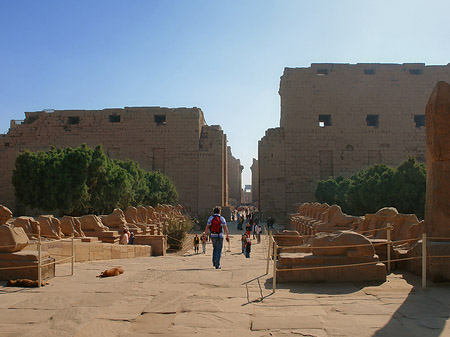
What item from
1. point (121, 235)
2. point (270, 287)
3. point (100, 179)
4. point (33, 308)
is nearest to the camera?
point (33, 308)

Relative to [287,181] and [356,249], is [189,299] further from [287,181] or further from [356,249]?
[287,181]

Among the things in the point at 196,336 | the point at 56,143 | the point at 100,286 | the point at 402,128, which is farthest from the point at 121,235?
the point at 402,128

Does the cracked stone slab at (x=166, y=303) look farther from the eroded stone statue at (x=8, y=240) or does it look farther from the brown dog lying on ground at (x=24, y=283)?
the eroded stone statue at (x=8, y=240)

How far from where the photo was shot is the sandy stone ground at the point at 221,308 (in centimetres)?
319

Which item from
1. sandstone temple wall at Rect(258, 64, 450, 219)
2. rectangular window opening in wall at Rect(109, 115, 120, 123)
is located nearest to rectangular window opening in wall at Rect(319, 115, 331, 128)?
sandstone temple wall at Rect(258, 64, 450, 219)

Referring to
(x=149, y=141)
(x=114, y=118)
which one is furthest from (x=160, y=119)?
(x=114, y=118)

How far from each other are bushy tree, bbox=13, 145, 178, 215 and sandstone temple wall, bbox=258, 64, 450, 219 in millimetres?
12705

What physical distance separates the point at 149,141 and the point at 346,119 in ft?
44.4

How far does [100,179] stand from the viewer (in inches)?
685

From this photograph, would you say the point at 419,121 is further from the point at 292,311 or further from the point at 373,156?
the point at 292,311

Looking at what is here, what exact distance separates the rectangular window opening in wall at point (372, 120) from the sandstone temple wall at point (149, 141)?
10373 mm

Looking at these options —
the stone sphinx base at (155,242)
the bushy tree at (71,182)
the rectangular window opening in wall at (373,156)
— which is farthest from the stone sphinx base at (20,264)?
the rectangular window opening in wall at (373,156)

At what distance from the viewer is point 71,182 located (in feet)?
52.2

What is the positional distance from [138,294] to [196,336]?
56.1 inches
